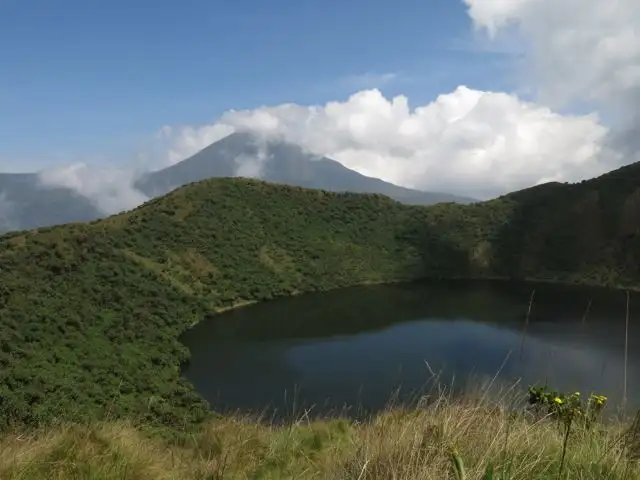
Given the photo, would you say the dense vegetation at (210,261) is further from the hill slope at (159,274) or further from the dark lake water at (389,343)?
the dark lake water at (389,343)

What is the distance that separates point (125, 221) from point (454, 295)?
3510cm

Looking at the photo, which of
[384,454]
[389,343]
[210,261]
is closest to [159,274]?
[210,261]

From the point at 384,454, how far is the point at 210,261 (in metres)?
53.1

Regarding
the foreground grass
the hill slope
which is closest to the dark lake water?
the hill slope

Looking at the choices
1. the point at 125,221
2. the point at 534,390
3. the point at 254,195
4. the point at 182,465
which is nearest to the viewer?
the point at 182,465

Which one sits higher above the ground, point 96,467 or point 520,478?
point 520,478

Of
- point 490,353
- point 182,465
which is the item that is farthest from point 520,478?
point 490,353

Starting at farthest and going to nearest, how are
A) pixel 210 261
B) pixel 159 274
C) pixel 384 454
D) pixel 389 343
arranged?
1. pixel 210 261
2. pixel 159 274
3. pixel 389 343
4. pixel 384 454

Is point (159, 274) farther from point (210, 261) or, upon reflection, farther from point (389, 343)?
point (389, 343)

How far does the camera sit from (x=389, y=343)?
39156 millimetres

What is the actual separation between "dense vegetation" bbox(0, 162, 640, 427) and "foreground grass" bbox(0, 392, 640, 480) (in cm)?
1573

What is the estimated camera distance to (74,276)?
38.6 meters

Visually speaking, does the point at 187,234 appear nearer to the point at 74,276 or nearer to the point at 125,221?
the point at 125,221

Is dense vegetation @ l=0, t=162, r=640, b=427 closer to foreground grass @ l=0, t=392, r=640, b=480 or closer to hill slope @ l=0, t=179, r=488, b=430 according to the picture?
hill slope @ l=0, t=179, r=488, b=430
